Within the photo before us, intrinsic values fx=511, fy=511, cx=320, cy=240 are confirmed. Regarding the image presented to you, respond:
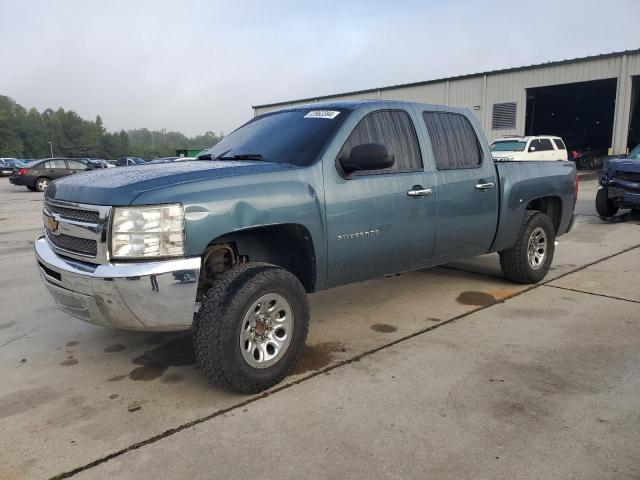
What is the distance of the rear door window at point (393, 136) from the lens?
3.90 metres

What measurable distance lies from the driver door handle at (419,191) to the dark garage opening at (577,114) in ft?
94.2

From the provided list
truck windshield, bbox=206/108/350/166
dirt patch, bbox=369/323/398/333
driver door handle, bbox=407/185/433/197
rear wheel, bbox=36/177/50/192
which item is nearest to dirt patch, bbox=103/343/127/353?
truck windshield, bbox=206/108/350/166

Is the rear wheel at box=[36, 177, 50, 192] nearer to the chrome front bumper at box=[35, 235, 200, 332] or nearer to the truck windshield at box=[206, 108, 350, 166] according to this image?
the truck windshield at box=[206, 108, 350, 166]

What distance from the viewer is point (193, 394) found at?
3.25 metres

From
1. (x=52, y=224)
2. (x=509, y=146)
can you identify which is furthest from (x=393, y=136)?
(x=509, y=146)

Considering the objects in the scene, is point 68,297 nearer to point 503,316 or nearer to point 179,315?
point 179,315

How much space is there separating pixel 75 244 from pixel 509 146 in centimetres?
1714

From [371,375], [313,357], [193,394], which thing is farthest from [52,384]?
[371,375]

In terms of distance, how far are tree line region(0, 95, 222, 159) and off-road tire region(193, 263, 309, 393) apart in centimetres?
9493

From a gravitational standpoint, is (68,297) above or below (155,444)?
above

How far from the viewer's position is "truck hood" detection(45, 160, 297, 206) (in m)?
2.91

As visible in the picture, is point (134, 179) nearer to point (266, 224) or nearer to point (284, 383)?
point (266, 224)

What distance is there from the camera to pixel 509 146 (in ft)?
58.7

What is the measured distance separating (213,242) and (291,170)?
0.72 metres
